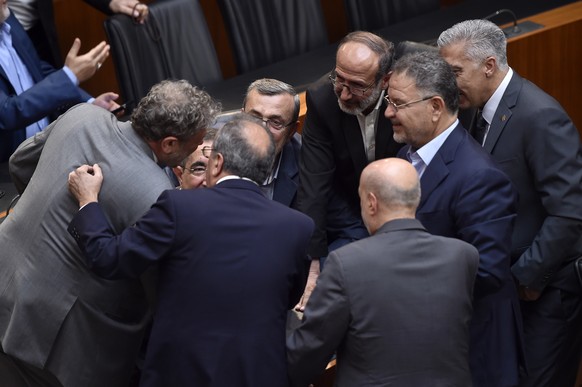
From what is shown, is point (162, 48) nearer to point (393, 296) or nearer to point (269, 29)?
point (269, 29)

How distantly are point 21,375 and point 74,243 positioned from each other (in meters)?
0.37

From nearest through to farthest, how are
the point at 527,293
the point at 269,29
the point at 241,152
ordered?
1. the point at 241,152
2. the point at 527,293
3. the point at 269,29

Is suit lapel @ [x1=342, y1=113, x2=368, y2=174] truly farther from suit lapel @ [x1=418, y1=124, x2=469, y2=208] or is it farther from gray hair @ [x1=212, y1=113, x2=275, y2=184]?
gray hair @ [x1=212, y1=113, x2=275, y2=184]

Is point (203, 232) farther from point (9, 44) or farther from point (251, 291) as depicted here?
point (9, 44)

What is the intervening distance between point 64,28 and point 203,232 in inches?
65.6

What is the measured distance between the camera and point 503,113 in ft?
7.07

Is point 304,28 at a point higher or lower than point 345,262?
lower

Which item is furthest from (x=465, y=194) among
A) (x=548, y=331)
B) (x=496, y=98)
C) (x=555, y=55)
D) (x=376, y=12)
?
(x=376, y=12)

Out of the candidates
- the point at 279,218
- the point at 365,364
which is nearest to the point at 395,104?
the point at 279,218

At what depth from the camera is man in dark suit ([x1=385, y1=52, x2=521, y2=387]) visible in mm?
1898

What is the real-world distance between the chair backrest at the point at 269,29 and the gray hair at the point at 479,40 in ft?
3.41

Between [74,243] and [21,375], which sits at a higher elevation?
[74,243]

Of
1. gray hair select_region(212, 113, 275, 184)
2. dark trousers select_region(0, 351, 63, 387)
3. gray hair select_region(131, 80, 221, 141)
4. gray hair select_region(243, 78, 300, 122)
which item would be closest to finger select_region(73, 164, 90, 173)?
gray hair select_region(131, 80, 221, 141)

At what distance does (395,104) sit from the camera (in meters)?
2.00
